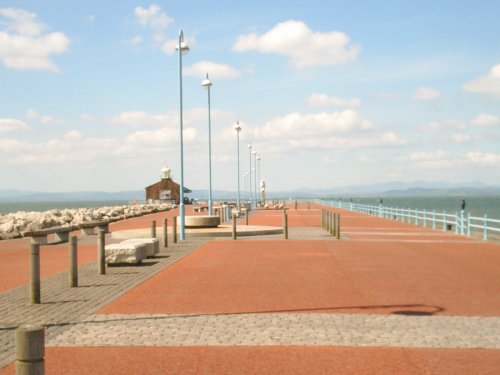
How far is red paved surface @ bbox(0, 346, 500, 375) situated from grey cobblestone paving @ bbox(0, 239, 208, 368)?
773 millimetres

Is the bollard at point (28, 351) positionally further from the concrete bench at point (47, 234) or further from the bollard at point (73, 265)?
the concrete bench at point (47, 234)

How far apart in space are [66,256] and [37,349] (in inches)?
559

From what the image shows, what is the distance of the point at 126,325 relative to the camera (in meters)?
8.09

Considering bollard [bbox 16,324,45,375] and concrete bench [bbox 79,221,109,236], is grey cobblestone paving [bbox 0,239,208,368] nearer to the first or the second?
bollard [bbox 16,324,45,375]

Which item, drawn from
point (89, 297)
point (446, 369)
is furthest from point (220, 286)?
point (446, 369)

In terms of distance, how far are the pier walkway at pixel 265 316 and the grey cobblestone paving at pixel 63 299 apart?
0.02 metres

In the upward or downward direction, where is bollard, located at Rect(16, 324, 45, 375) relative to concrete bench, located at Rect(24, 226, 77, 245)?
upward

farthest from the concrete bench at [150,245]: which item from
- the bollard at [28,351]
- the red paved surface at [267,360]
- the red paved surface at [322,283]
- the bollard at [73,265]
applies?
the bollard at [28,351]

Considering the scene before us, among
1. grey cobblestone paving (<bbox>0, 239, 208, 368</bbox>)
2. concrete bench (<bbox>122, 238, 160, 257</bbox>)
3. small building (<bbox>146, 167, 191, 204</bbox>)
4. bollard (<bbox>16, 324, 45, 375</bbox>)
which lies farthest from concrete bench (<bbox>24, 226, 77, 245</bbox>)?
small building (<bbox>146, 167, 191, 204</bbox>)

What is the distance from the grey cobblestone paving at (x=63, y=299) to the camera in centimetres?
800

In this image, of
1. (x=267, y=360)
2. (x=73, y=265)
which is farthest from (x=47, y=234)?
(x=267, y=360)

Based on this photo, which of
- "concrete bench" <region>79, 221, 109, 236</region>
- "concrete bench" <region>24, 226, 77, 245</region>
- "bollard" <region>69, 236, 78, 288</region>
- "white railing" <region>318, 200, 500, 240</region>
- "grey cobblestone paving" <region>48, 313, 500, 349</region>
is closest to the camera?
"grey cobblestone paving" <region>48, 313, 500, 349</region>

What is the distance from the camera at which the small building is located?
352 ft

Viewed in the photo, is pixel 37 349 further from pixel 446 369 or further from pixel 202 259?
pixel 202 259
